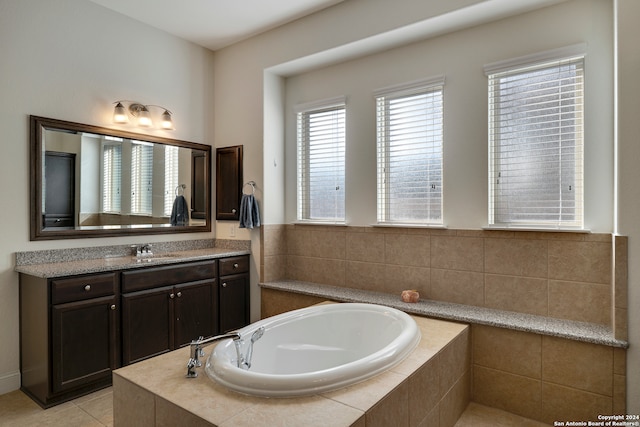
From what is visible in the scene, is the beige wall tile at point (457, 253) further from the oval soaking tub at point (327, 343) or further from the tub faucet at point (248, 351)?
the tub faucet at point (248, 351)

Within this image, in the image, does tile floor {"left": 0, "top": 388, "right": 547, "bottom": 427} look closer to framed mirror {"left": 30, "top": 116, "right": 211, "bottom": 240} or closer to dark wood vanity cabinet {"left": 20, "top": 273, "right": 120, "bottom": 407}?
dark wood vanity cabinet {"left": 20, "top": 273, "right": 120, "bottom": 407}

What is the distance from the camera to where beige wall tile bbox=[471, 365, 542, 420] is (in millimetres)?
2410

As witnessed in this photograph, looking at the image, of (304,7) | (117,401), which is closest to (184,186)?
(304,7)

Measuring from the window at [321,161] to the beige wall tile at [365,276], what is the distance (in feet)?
1.54

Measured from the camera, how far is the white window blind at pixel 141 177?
11.4 feet

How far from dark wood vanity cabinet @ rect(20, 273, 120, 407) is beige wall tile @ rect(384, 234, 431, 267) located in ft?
7.12

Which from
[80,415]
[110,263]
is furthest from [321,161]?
[80,415]

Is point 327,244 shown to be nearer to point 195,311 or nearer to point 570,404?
point 195,311

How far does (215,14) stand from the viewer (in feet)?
11.2

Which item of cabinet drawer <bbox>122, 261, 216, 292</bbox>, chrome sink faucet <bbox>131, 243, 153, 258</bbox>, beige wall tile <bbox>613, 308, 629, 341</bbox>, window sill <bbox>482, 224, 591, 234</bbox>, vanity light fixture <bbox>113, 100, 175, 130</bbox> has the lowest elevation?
beige wall tile <bbox>613, 308, 629, 341</bbox>

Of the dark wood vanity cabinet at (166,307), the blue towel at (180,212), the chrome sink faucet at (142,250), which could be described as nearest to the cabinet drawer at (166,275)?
the dark wood vanity cabinet at (166,307)

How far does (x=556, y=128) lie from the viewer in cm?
261

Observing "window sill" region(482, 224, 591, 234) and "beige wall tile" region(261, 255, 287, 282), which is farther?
"beige wall tile" region(261, 255, 287, 282)

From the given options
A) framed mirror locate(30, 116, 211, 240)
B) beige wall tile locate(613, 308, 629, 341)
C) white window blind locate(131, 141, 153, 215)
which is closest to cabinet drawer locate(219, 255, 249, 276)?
framed mirror locate(30, 116, 211, 240)
